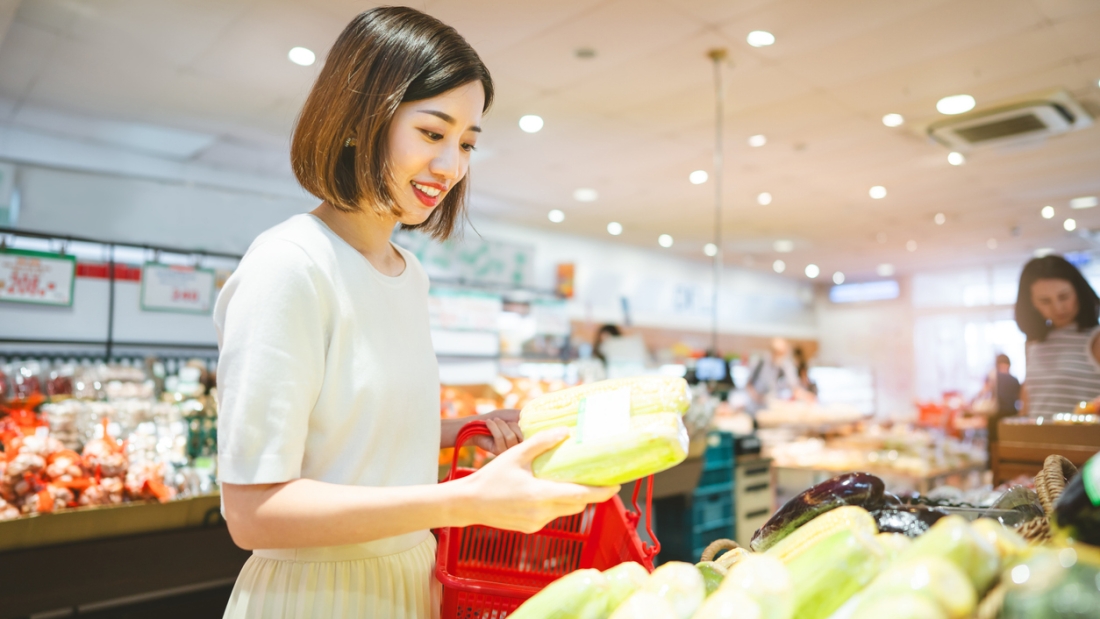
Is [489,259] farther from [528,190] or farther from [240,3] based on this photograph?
[240,3]

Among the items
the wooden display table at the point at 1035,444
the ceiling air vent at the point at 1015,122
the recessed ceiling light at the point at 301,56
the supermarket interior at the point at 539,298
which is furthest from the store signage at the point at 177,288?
the ceiling air vent at the point at 1015,122

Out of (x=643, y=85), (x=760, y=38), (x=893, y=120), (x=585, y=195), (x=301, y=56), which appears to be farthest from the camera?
(x=585, y=195)

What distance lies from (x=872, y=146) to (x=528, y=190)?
3.16 m

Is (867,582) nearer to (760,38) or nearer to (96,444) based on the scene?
(96,444)

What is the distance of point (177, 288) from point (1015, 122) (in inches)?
251

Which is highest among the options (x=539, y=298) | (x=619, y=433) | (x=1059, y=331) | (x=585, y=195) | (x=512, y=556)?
(x=585, y=195)

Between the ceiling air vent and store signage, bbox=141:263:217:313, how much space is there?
→ 578 cm

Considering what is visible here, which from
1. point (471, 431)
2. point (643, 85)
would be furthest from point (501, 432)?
point (643, 85)

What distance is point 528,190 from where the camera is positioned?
682 cm

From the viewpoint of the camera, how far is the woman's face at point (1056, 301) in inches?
121

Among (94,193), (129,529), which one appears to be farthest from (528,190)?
(129,529)

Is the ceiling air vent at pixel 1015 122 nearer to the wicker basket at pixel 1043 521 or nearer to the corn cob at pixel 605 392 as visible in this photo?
the wicker basket at pixel 1043 521

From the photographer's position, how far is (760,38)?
12.0 ft

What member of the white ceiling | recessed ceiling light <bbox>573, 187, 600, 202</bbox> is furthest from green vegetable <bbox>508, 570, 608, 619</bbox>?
recessed ceiling light <bbox>573, 187, 600, 202</bbox>
